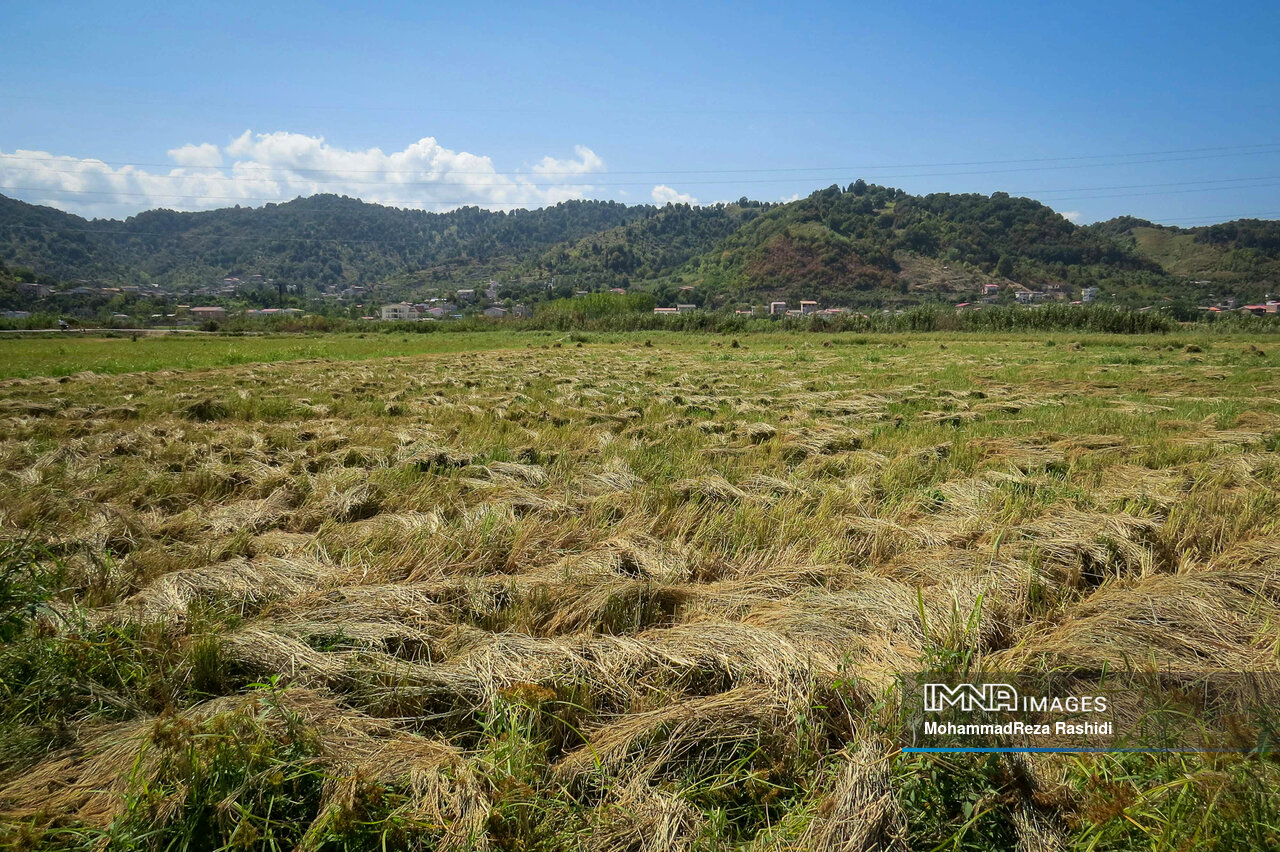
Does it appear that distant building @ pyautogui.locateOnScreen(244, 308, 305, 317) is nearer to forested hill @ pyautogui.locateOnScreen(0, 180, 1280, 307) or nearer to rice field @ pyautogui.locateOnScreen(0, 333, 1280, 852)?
forested hill @ pyautogui.locateOnScreen(0, 180, 1280, 307)

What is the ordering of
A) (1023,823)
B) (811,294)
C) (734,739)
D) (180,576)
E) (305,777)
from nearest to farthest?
(1023,823), (305,777), (734,739), (180,576), (811,294)

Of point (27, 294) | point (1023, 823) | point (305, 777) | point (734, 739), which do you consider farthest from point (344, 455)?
point (27, 294)

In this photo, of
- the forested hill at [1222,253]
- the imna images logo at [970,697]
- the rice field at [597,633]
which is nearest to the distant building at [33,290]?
the rice field at [597,633]

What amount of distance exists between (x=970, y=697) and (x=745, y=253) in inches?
5073

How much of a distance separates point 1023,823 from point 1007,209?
6108 inches

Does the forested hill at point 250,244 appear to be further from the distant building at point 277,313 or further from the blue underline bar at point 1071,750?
the blue underline bar at point 1071,750

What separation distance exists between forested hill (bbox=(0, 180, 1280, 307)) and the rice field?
9170 cm

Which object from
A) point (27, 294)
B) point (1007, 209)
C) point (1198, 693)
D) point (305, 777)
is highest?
point (1007, 209)

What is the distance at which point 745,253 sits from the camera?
403ft

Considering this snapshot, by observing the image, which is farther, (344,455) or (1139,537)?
(344,455)

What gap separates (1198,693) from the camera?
2072mm

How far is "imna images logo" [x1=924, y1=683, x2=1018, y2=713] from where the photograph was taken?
1.98m

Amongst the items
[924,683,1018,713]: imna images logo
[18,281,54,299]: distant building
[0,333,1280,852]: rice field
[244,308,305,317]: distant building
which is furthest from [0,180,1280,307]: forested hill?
[924,683,1018,713]: imna images logo

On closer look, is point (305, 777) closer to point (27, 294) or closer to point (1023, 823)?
point (1023, 823)
